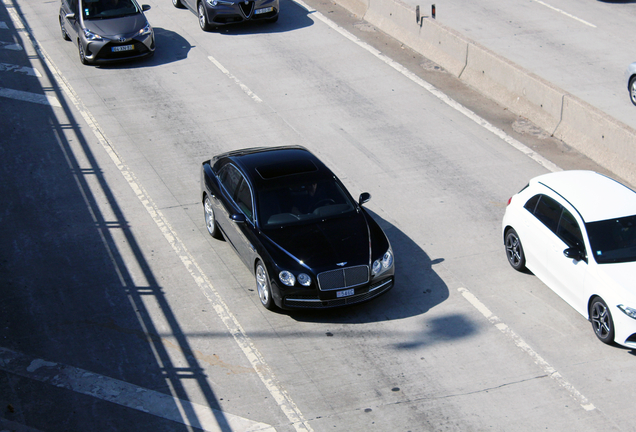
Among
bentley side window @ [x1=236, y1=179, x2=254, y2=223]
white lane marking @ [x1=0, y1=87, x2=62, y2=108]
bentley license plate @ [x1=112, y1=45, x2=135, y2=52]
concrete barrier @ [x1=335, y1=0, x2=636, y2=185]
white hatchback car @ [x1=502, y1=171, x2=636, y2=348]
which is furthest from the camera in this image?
bentley license plate @ [x1=112, y1=45, x2=135, y2=52]

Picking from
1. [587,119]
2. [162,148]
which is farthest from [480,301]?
[162,148]

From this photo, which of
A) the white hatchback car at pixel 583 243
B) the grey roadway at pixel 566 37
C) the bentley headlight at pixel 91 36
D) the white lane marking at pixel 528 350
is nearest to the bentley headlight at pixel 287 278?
the white lane marking at pixel 528 350

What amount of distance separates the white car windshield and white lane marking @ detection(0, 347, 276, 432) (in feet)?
15.4

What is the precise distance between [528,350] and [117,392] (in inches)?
195

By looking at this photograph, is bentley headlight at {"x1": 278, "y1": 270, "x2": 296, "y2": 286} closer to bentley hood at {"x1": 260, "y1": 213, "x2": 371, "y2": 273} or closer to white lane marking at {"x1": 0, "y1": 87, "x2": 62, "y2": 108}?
bentley hood at {"x1": 260, "y1": 213, "x2": 371, "y2": 273}

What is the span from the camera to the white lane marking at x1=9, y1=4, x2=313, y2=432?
866cm

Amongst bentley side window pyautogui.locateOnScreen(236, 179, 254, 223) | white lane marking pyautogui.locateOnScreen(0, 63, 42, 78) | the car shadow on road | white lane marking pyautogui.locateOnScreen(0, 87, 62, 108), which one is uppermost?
bentley side window pyautogui.locateOnScreen(236, 179, 254, 223)

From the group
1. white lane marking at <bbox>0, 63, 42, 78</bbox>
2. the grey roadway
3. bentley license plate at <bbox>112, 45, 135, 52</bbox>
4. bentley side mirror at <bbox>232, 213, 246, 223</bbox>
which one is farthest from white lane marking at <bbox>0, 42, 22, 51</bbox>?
bentley side mirror at <bbox>232, 213, 246, 223</bbox>

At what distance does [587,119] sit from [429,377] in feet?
25.7

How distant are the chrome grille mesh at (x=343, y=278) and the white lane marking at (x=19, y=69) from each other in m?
11.9

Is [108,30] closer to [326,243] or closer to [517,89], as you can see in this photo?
[517,89]

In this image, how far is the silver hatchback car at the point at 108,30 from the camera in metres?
19.2

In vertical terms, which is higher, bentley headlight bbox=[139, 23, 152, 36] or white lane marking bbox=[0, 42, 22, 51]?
bentley headlight bbox=[139, 23, 152, 36]

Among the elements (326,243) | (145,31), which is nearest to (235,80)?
(145,31)
